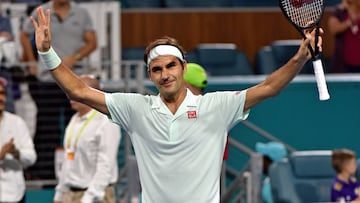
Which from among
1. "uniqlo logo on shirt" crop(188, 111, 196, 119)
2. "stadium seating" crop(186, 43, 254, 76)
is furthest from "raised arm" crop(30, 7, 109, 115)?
"stadium seating" crop(186, 43, 254, 76)

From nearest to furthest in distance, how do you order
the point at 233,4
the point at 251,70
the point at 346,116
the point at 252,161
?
the point at 252,161
the point at 346,116
the point at 251,70
the point at 233,4

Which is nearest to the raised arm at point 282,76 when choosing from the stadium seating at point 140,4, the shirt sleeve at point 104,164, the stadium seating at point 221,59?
the shirt sleeve at point 104,164

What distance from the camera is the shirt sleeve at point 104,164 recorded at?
321 inches

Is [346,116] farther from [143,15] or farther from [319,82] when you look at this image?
[319,82]

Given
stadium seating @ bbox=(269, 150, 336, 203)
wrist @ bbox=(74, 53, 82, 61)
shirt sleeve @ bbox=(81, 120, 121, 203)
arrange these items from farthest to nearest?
wrist @ bbox=(74, 53, 82, 61) → stadium seating @ bbox=(269, 150, 336, 203) → shirt sleeve @ bbox=(81, 120, 121, 203)

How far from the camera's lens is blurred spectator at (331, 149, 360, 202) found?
9.75m

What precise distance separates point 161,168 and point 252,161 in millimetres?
3736

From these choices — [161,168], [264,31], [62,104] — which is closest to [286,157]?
[62,104]

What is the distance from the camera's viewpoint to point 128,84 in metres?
10.5

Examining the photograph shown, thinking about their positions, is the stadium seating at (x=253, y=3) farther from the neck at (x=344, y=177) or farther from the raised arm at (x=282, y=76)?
the raised arm at (x=282, y=76)

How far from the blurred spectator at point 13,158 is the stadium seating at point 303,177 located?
7.26 ft

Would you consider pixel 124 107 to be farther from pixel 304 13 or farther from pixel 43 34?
pixel 304 13

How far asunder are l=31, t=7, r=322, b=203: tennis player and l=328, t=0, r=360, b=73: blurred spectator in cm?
626

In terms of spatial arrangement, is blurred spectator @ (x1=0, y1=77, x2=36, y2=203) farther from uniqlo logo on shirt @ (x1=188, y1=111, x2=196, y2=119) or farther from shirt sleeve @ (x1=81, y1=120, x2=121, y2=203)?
uniqlo logo on shirt @ (x1=188, y1=111, x2=196, y2=119)
